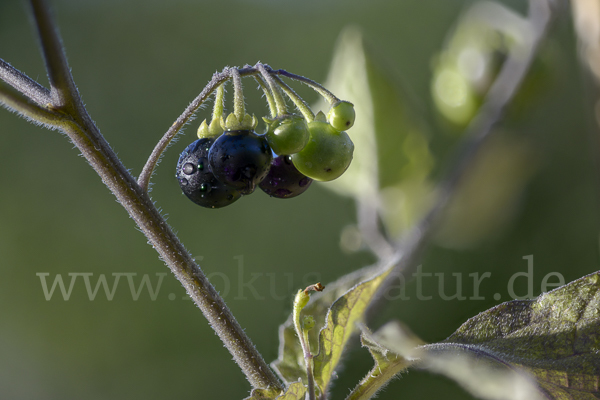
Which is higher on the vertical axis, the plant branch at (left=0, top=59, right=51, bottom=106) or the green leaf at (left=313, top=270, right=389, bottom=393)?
the plant branch at (left=0, top=59, right=51, bottom=106)

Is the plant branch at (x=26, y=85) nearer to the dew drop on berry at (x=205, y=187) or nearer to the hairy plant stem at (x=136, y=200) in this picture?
the hairy plant stem at (x=136, y=200)

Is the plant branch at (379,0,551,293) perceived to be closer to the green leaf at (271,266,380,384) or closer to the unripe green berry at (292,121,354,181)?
the green leaf at (271,266,380,384)

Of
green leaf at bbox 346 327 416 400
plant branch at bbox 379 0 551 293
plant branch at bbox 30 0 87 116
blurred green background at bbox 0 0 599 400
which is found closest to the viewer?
plant branch at bbox 30 0 87 116

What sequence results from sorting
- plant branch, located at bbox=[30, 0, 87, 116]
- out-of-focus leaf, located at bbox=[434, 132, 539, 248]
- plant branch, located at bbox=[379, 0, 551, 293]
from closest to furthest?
plant branch, located at bbox=[30, 0, 87, 116], plant branch, located at bbox=[379, 0, 551, 293], out-of-focus leaf, located at bbox=[434, 132, 539, 248]

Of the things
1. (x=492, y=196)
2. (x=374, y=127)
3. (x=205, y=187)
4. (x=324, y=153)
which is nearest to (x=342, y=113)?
(x=324, y=153)

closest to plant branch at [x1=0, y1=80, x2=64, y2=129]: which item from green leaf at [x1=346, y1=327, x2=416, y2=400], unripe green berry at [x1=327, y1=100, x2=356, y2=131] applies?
unripe green berry at [x1=327, y1=100, x2=356, y2=131]

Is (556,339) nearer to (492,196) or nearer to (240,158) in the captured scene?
(240,158)

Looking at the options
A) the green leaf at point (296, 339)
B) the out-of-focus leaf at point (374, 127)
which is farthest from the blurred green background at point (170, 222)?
the green leaf at point (296, 339)

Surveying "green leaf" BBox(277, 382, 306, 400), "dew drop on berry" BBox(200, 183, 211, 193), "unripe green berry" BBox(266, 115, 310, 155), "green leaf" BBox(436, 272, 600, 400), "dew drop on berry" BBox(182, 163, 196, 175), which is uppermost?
"dew drop on berry" BBox(182, 163, 196, 175)

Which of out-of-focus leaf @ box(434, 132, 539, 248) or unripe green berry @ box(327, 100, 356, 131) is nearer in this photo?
unripe green berry @ box(327, 100, 356, 131)
